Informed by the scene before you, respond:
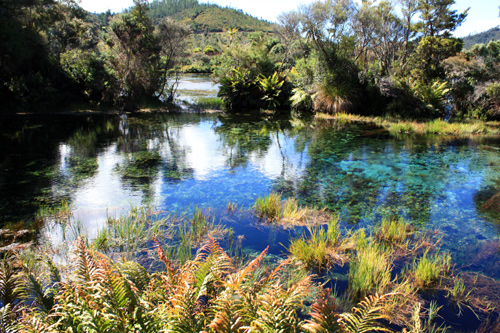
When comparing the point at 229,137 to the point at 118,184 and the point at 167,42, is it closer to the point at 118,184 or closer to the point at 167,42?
the point at 118,184

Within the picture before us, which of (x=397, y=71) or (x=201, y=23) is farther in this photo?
A: (x=201, y=23)

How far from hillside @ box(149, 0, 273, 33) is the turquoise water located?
4266 inches

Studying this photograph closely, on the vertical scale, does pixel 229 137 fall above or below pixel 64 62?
below

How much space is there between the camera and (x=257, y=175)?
8.14 meters

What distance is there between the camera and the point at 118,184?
7.22m

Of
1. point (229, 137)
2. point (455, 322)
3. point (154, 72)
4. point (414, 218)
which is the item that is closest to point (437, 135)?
point (229, 137)

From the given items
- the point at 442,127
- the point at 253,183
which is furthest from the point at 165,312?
the point at 442,127

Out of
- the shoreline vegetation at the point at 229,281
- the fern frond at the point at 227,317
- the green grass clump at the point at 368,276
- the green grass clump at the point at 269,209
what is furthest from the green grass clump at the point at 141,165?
the fern frond at the point at 227,317

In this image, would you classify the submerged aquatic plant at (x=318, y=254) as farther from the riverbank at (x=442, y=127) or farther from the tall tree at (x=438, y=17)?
the tall tree at (x=438, y=17)

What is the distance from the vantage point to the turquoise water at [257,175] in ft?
18.4

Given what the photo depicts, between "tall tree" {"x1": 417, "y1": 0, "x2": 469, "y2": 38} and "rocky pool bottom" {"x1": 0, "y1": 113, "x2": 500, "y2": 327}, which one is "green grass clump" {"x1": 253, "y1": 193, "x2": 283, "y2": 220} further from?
"tall tree" {"x1": 417, "y1": 0, "x2": 469, "y2": 38}

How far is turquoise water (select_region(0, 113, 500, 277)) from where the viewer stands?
559 cm

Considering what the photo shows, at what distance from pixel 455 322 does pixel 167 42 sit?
1925cm

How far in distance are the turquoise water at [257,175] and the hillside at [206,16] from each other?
4266 inches
